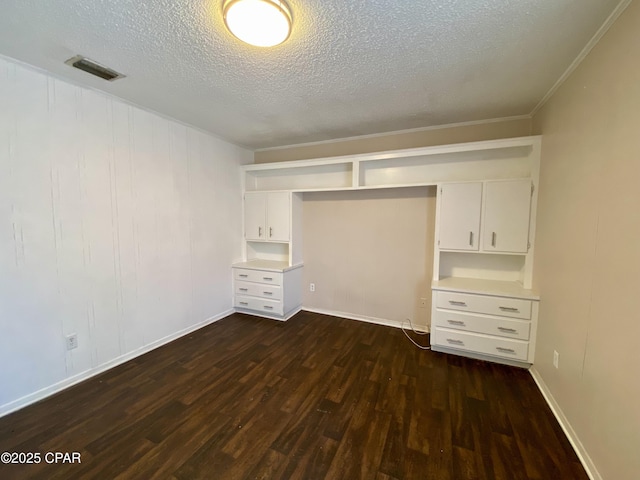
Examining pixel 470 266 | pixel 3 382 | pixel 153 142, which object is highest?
pixel 153 142

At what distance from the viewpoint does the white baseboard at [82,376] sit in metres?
1.94

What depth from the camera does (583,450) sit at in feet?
5.17

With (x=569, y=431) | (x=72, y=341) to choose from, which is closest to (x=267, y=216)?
(x=72, y=341)

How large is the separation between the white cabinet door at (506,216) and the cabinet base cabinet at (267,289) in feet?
8.11

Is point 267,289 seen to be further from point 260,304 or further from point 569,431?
point 569,431

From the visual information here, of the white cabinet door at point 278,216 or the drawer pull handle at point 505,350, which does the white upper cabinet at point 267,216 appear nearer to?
the white cabinet door at point 278,216

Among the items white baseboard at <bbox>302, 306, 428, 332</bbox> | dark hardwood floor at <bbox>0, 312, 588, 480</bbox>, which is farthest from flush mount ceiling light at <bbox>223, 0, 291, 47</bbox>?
white baseboard at <bbox>302, 306, 428, 332</bbox>

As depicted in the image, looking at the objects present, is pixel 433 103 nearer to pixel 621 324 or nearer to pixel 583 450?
pixel 621 324

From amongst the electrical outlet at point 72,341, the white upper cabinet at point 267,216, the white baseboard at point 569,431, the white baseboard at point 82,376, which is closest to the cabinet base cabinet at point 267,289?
the white upper cabinet at point 267,216

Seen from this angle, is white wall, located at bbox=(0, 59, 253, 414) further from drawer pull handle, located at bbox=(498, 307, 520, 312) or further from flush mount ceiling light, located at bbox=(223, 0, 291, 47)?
drawer pull handle, located at bbox=(498, 307, 520, 312)

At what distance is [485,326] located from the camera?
2621mm

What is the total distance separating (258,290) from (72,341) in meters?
1.99

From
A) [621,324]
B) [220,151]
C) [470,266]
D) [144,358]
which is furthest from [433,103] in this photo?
[144,358]

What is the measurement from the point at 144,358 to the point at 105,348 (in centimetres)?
37
